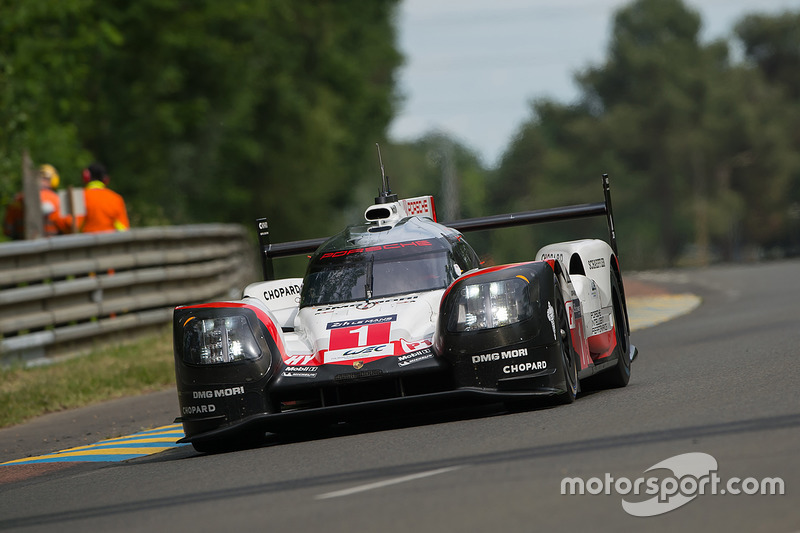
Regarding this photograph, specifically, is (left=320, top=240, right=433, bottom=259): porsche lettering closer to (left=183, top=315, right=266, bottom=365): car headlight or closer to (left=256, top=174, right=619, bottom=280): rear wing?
(left=256, top=174, right=619, bottom=280): rear wing

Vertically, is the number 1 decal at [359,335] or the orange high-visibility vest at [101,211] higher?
the orange high-visibility vest at [101,211]

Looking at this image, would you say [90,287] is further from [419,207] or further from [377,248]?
[377,248]

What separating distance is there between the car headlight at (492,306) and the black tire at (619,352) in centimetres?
181

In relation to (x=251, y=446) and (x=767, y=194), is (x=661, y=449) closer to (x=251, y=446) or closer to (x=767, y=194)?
(x=251, y=446)

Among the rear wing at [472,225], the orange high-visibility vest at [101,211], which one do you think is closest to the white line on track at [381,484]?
the rear wing at [472,225]

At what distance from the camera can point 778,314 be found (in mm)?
15938

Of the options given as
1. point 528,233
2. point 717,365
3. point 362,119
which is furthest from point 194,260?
point 528,233

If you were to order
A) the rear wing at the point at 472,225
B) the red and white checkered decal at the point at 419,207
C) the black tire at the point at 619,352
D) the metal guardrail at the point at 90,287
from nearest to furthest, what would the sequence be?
the black tire at the point at 619,352, the rear wing at the point at 472,225, the red and white checkered decal at the point at 419,207, the metal guardrail at the point at 90,287

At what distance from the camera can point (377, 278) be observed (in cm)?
944

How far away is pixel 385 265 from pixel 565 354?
153cm

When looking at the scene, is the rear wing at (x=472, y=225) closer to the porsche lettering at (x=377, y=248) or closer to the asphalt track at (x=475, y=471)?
the porsche lettering at (x=377, y=248)

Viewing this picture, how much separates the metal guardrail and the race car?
18.4 ft

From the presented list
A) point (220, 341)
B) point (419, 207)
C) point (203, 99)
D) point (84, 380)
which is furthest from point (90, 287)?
point (203, 99)

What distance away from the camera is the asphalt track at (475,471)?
5297 mm
